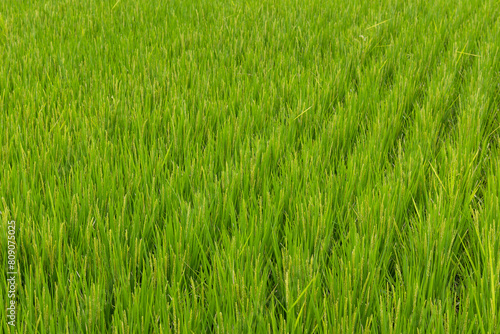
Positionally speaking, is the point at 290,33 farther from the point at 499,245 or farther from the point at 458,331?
the point at 458,331

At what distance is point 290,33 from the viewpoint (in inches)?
115

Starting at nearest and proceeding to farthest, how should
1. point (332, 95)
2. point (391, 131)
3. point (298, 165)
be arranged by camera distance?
point (298, 165) → point (391, 131) → point (332, 95)

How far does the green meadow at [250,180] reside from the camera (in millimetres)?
942

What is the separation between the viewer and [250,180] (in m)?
1.39

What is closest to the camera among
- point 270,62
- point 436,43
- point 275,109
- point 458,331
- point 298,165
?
point 458,331

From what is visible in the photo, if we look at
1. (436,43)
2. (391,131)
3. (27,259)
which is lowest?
(27,259)

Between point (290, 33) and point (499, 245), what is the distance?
6.89 ft

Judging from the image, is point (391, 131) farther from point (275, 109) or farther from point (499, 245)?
point (499, 245)

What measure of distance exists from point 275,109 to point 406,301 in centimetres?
111

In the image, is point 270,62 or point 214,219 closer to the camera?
point 214,219

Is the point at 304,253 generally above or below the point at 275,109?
below

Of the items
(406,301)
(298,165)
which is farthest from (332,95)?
(406,301)

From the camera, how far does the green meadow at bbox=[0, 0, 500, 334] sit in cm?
94

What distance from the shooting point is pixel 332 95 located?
2.04m
